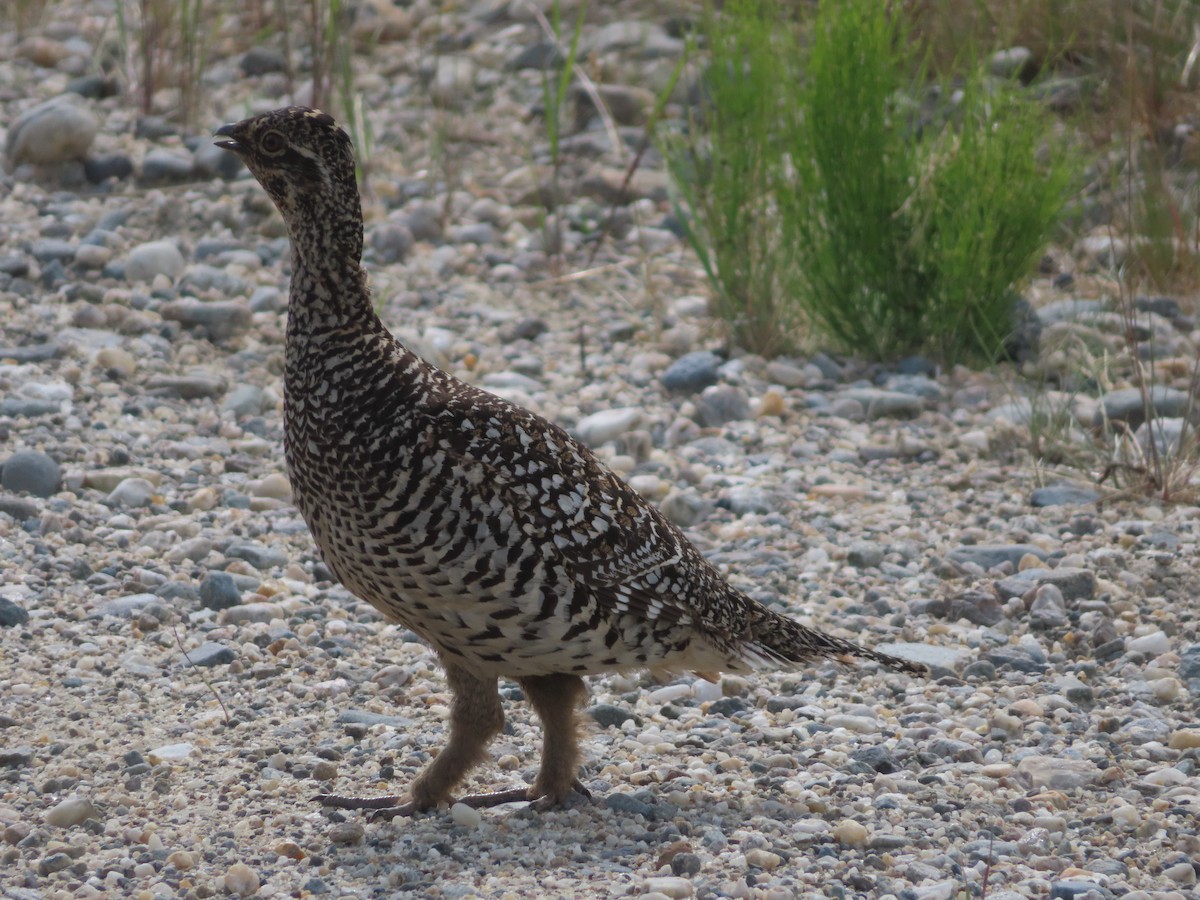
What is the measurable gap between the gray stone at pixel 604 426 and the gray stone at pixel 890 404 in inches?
45.8

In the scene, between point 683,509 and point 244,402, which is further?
point 244,402

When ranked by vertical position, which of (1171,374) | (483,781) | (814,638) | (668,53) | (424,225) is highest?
(668,53)

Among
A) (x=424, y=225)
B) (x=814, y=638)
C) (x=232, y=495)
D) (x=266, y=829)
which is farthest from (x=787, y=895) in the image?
(x=424, y=225)

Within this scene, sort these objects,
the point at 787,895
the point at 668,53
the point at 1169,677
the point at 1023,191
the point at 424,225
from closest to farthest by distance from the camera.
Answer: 1. the point at 787,895
2. the point at 1169,677
3. the point at 1023,191
4. the point at 424,225
5. the point at 668,53

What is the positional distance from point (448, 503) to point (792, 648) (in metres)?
1.25

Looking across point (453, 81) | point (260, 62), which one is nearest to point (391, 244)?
point (453, 81)

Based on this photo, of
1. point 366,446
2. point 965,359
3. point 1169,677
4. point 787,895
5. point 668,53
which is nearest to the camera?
point 787,895

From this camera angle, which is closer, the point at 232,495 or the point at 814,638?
the point at 814,638

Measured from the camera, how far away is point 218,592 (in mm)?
5191

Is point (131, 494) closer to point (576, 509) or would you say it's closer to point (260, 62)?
point (576, 509)

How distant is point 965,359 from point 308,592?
3.81m

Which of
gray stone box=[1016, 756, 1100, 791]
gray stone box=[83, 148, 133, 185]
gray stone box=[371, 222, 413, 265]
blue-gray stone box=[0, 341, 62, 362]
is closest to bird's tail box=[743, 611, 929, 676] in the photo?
gray stone box=[1016, 756, 1100, 791]

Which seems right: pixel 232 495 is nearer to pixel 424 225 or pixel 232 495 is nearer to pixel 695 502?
pixel 695 502

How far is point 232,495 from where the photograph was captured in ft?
19.7
